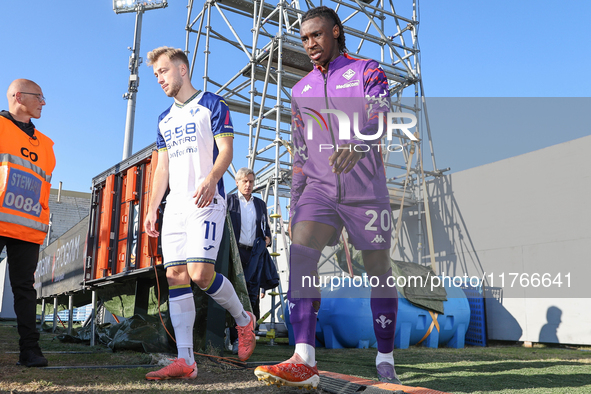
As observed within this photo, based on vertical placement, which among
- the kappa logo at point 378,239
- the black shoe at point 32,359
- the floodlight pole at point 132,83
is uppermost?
the floodlight pole at point 132,83

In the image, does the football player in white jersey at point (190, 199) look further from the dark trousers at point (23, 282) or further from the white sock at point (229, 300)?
the dark trousers at point (23, 282)

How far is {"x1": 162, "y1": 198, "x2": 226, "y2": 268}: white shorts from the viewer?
2.80 metres

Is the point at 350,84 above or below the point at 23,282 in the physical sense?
above

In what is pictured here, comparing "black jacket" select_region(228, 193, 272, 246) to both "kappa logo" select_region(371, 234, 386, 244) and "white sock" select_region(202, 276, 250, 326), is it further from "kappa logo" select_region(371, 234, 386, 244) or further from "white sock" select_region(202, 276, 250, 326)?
"kappa logo" select_region(371, 234, 386, 244)

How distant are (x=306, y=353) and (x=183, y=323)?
1.04 metres

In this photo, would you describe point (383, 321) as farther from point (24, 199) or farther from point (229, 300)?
point (24, 199)

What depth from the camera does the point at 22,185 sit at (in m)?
3.21

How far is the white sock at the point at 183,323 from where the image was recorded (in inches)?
108

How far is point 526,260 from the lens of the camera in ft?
22.7

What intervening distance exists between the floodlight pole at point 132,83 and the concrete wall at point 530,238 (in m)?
7.18

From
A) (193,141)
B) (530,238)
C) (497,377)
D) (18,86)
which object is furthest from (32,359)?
(530,238)

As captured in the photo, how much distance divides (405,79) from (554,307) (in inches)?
264

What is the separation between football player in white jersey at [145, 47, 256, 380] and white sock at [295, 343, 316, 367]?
878 mm

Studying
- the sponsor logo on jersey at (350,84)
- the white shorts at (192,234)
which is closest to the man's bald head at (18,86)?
the white shorts at (192,234)
